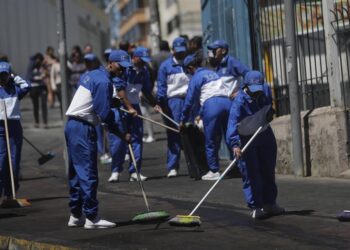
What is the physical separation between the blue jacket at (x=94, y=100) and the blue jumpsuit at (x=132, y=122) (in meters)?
3.63

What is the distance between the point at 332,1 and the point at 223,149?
3893 mm

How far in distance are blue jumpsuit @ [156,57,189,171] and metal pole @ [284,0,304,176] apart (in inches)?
71.2

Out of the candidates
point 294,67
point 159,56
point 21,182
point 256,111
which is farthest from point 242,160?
point 159,56

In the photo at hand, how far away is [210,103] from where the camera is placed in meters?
13.8

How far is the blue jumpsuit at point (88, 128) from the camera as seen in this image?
9.90 meters

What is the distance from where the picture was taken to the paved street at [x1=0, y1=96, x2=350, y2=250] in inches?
348

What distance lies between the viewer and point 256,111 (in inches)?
405

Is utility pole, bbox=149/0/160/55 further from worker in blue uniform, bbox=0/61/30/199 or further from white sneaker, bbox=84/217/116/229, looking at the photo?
white sneaker, bbox=84/217/116/229

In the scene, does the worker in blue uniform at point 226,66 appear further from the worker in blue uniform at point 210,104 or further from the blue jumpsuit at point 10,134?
the blue jumpsuit at point 10,134

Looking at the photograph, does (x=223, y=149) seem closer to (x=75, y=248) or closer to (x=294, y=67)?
(x=294, y=67)

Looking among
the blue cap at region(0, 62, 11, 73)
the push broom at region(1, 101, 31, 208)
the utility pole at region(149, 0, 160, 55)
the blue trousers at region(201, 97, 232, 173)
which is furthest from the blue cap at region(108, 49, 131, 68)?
the utility pole at region(149, 0, 160, 55)

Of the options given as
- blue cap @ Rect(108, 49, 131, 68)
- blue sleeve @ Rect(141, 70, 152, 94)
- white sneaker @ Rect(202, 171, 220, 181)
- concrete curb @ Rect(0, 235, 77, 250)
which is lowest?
concrete curb @ Rect(0, 235, 77, 250)

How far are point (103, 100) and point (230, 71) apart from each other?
421cm

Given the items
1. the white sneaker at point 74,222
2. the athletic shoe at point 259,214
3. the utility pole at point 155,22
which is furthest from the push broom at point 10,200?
the utility pole at point 155,22
